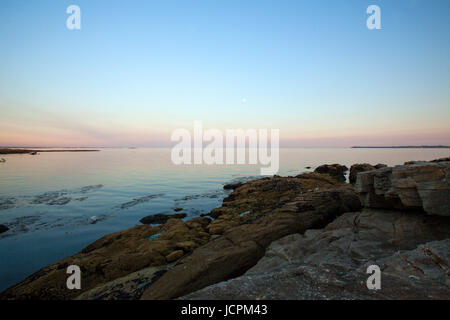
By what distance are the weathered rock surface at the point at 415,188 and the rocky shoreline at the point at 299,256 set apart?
0.03 meters

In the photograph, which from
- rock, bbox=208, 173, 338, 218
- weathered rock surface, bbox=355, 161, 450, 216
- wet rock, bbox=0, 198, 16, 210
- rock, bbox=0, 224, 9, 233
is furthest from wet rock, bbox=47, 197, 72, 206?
weathered rock surface, bbox=355, 161, 450, 216

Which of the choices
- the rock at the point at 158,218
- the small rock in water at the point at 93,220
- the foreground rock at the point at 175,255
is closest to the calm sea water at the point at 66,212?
the small rock in water at the point at 93,220

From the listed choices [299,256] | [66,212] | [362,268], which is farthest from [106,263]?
[66,212]

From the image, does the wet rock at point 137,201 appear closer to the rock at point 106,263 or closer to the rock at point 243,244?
the rock at point 106,263

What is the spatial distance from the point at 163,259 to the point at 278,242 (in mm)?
6163

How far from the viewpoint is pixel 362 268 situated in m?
5.69

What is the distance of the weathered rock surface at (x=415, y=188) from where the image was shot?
7379mm

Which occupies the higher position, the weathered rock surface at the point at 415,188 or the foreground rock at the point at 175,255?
the weathered rock surface at the point at 415,188

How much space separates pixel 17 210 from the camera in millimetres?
20031

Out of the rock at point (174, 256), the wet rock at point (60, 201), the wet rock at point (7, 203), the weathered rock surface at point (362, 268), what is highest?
the weathered rock surface at point (362, 268)

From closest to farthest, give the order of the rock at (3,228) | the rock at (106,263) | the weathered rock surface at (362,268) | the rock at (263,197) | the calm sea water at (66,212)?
the weathered rock surface at (362,268), the rock at (106,263), the calm sea water at (66,212), the rock at (3,228), the rock at (263,197)
